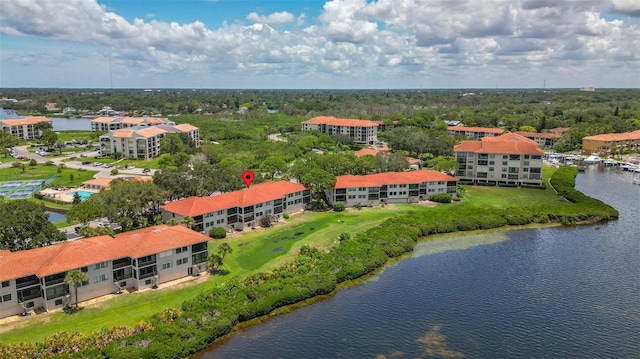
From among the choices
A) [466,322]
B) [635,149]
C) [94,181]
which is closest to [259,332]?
[466,322]

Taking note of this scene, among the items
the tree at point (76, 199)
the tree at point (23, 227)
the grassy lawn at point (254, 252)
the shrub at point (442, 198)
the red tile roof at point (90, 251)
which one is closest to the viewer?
the grassy lawn at point (254, 252)

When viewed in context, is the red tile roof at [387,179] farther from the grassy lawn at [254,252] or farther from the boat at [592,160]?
the boat at [592,160]

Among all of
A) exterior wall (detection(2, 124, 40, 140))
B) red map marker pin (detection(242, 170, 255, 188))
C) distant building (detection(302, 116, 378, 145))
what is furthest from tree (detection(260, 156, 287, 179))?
exterior wall (detection(2, 124, 40, 140))

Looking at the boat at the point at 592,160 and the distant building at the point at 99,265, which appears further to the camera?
the boat at the point at 592,160

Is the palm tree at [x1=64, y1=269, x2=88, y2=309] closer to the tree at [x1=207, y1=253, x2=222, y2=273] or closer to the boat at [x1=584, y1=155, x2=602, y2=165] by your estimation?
the tree at [x1=207, y1=253, x2=222, y2=273]

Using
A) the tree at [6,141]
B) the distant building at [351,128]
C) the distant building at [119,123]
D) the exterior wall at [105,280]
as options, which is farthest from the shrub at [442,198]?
the tree at [6,141]

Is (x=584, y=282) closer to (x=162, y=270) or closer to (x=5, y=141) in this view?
(x=162, y=270)
